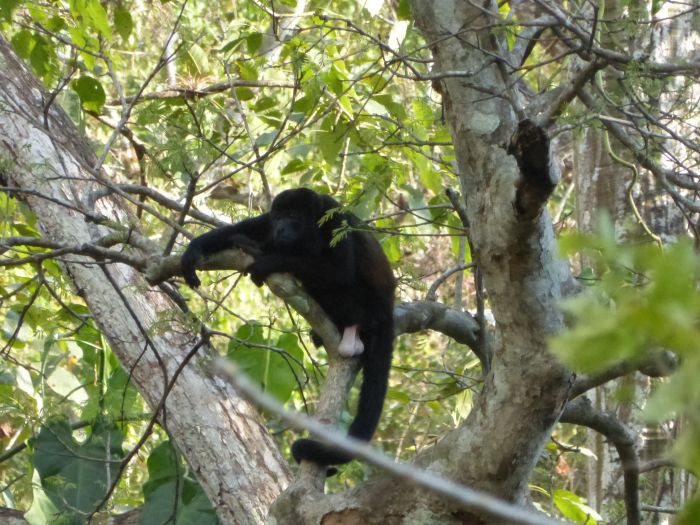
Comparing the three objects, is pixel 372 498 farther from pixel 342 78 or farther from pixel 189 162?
pixel 342 78

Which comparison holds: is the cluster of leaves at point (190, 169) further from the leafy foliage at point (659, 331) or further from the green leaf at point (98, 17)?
the leafy foliage at point (659, 331)

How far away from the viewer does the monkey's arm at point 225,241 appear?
351cm

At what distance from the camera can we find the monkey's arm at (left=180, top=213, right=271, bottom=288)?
11.5 ft

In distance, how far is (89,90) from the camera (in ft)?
17.2

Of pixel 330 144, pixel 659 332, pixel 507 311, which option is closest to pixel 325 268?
pixel 330 144

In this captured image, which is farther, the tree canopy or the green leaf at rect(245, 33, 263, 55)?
the green leaf at rect(245, 33, 263, 55)

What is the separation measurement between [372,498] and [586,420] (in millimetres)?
1129

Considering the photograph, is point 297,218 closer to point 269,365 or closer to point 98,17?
point 269,365

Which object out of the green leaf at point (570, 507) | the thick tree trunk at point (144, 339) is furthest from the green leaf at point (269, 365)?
the green leaf at point (570, 507)

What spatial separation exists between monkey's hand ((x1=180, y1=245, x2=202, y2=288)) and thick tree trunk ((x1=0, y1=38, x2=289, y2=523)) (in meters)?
0.44

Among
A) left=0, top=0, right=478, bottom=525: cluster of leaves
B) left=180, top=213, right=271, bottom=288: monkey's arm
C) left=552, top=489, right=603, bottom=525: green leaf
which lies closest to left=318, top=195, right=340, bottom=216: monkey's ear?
left=0, top=0, right=478, bottom=525: cluster of leaves

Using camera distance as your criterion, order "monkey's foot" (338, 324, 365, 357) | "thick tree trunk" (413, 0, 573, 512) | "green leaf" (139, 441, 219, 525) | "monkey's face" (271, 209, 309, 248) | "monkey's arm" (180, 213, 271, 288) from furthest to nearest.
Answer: "monkey's face" (271, 209, 309, 248) → "green leaf" (139, 441, 219, 525) → "monkey's foot" (338, 324, 365, 357) → "monkey's arm" (180, 213, 271, 288) → "thick tree trunk" (413, 0, 573, 512)

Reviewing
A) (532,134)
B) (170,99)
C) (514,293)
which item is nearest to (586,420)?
(514,293)

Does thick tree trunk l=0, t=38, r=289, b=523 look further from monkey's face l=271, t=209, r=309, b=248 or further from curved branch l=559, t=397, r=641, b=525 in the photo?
curved branch l=559, t=397, r=641, b=525
